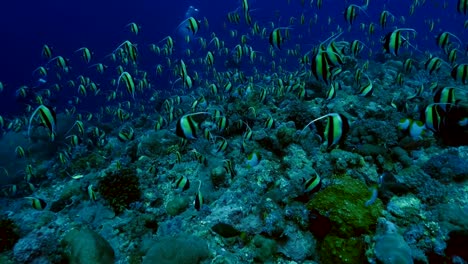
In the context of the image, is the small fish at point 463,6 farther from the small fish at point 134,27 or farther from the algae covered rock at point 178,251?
the small fish at point 134,27

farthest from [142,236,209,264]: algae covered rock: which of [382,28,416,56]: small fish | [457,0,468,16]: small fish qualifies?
[457,0,468,16]: small fish

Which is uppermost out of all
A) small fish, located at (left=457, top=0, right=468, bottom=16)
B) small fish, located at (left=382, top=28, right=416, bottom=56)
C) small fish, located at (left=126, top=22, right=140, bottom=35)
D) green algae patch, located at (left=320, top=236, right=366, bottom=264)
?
small fish, located at (left=126, top=22, right=140, bottom=35)

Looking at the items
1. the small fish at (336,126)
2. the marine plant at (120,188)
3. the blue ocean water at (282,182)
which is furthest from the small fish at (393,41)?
the marine plant at (120,188)

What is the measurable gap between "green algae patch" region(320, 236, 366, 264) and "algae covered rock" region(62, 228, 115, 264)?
3.20m

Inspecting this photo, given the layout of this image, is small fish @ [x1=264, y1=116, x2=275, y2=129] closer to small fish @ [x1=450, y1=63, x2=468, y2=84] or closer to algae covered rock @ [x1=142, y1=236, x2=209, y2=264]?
algae covered rock @ [x1=142, y1=236, x2=209, y2=264]

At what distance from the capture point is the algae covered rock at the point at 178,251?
3.85 metres

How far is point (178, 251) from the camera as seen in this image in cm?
391

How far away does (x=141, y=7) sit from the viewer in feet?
317

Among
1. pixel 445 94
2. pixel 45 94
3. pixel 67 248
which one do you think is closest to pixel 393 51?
pixel 445 94

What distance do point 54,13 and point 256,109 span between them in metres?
106

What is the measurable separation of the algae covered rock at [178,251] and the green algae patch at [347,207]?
169 cm

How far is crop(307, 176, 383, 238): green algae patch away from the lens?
377cm

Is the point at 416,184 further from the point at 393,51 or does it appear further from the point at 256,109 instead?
the point at 256,109

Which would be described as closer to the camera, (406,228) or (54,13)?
(406,228)
